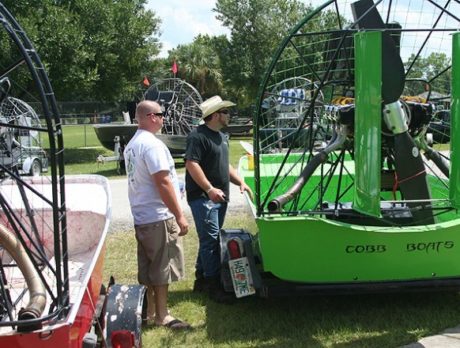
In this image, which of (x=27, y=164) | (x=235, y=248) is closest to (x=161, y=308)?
(x=235, y=248)

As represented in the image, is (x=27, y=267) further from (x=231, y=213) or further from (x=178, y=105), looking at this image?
(x=178, y=105)

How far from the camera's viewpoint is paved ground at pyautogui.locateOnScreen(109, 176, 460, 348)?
3.77m

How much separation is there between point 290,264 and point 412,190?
104 cm

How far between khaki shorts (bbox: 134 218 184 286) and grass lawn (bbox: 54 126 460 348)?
16.3 inches

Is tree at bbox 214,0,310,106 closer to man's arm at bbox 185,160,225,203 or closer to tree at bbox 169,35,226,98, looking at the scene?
tree at bbox 169,35,226,98

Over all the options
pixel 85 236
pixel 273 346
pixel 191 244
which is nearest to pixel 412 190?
pixel 273 346

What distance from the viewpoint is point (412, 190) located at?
3959 millimetres

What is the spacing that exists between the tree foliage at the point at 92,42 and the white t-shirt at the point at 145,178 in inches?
558

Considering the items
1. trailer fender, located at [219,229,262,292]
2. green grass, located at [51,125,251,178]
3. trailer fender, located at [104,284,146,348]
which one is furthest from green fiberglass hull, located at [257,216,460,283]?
green grass, located at [51,125,251,178]

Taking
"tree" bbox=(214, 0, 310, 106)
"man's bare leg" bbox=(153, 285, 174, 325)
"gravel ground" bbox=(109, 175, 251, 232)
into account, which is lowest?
"man's bare leg" bbox=(153, 285, 174, 325)

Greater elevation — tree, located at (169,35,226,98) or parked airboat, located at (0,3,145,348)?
tree, located at (169,35,226,98)

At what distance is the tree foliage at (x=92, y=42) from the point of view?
59.0ft

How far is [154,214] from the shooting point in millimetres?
4090

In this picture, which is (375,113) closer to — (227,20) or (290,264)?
(290,264)
